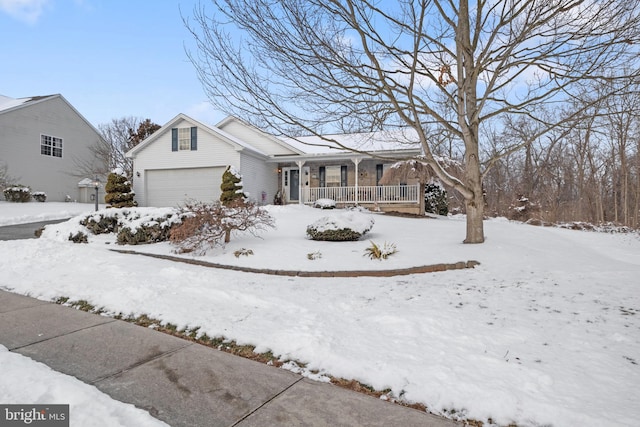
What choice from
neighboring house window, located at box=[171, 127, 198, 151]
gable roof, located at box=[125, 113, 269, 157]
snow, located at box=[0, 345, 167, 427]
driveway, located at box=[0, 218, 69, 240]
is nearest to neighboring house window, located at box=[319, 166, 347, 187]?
gable roof, located at box=[125, 113, 269, 157]

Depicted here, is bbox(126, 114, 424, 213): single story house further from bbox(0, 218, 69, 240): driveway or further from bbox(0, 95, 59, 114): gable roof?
bbox(0, 95, 59, 114): gable roof

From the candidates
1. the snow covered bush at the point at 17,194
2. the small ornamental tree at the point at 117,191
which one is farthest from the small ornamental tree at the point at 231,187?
the snow covered bush at the point at 17,194

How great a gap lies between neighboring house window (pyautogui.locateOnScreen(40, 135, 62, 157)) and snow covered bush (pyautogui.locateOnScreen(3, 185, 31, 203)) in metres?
3.44

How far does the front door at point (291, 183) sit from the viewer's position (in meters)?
19.6

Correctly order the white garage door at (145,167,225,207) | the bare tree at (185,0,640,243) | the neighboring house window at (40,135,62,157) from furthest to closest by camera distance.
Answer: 1. the neighboring house window at (40,135,62,157)
2. the white garage door at (145,167,225,207)
3. the bare tree at (185,0,640,243)

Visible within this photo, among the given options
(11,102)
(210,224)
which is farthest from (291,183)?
(11,102)

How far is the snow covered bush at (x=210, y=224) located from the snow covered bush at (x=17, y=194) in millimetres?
16468

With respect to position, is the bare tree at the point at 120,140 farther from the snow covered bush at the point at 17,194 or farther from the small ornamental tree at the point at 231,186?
the small ornamental tree at the point at 231,186

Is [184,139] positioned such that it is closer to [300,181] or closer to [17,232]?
[300,181]

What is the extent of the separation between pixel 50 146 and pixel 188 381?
2567 centimetres

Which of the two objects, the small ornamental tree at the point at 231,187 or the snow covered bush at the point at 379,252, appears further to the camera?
the small ornamental tree at the point at 231,187

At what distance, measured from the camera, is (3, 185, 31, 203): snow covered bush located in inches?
717

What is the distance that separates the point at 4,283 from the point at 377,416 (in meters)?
6.51

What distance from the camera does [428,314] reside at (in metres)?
3.91
